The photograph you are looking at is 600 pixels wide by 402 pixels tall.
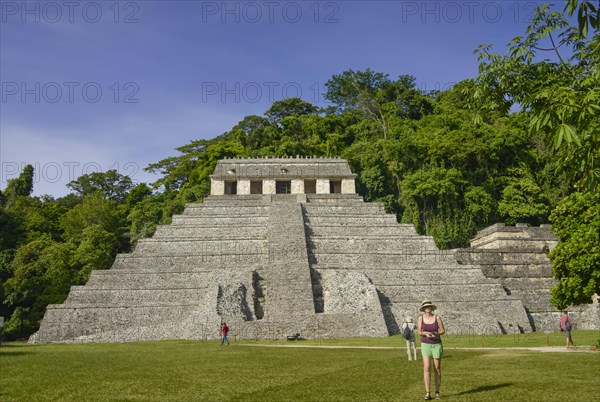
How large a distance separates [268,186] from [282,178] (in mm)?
1433

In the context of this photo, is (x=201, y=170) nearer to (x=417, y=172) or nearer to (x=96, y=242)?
(x=96, y=242)

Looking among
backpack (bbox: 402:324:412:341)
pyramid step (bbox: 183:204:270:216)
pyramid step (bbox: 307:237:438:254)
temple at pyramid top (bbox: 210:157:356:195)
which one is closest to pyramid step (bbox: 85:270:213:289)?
pyramid step (bbox: 307:237:438:254)

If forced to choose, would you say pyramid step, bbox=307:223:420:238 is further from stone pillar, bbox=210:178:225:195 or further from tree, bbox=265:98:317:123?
tree, bbox=265:98:317:123

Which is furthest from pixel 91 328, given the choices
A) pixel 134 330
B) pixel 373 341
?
pixel 373 341

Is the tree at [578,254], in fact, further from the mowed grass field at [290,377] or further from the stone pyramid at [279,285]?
the stone pyramid at [279,285]

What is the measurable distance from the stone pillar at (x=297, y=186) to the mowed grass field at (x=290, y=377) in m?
30.9

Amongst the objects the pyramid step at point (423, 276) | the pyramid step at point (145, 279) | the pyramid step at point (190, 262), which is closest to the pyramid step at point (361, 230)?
the pyramid step at point (423, 276)

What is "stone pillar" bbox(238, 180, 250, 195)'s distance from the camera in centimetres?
4569

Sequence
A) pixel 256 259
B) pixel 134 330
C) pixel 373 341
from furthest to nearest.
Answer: pixel 256 259 → pixel 134 330 → pixel 373 341

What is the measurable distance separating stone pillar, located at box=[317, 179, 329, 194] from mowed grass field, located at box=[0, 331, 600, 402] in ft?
102

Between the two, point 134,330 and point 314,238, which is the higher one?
point 314,238

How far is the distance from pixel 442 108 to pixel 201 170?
95.9 ft

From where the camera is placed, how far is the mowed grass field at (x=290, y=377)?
27.3 feet

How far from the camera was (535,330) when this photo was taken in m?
27.0
